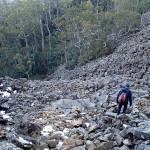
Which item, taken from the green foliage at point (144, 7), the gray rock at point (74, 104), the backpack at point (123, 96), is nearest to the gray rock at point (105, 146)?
the backpack at point (123, 96)

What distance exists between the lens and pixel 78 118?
25.1ft

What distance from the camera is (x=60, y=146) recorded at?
211 inches

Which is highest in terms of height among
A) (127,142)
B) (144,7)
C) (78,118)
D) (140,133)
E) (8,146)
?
(144,7)

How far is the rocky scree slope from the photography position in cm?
481

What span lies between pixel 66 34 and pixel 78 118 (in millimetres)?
19058

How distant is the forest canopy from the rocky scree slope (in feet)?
25.6

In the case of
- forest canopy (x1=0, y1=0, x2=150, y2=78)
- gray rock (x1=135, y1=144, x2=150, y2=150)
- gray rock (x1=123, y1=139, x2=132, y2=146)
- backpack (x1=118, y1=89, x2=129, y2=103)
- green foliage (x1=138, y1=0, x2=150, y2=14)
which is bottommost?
gray rock (x1=123, y1=139, x2=132, y2=146)

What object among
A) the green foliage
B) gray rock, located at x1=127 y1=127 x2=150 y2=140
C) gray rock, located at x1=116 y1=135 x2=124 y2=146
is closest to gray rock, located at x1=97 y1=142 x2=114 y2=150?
gray rock, located at x1=116 y1=135 x2=124 y2=146

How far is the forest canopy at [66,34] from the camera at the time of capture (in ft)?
72.5

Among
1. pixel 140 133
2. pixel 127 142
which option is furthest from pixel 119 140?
pixel 140 133

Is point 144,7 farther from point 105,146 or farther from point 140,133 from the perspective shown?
point 105,146

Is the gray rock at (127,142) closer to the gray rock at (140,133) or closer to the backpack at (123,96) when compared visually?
the gray rock at (140,133)

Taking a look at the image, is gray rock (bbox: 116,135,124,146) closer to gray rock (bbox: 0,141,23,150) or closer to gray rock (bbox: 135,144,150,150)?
gray rock (bbox: 135,144,150,150)

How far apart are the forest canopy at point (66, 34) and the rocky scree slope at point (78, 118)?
7815 mm
